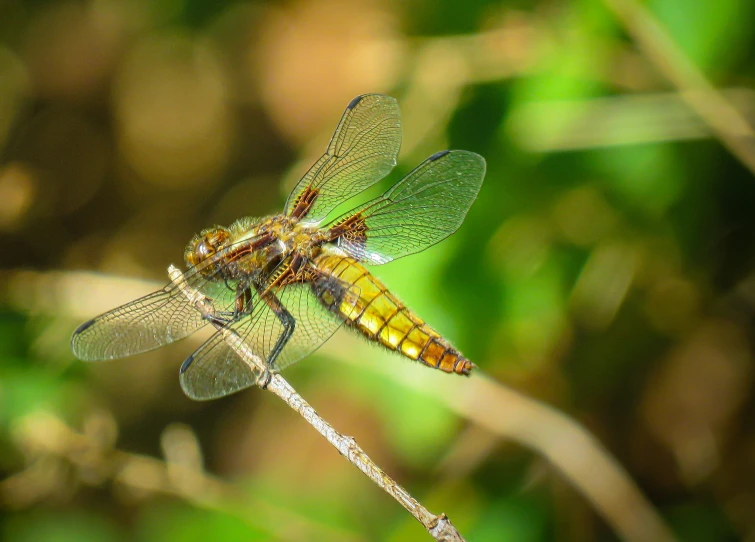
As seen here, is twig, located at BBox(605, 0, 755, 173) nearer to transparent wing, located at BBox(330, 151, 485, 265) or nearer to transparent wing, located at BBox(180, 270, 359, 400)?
transparent wing, located at BBox(330, 151, 485, 265)

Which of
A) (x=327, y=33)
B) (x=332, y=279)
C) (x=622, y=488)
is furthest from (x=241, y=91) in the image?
(x=622, y=488)

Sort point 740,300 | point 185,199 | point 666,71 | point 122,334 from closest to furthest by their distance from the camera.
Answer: point 122,334, point 666,71, point 740,300, point 185,199

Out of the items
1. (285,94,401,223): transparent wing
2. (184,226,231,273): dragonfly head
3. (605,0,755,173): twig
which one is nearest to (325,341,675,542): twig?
(285,94,401,223): transparent wing

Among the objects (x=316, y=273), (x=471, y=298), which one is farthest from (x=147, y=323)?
(x=471, y=298)

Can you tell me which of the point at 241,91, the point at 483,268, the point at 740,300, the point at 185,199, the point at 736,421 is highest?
the point at 241,91

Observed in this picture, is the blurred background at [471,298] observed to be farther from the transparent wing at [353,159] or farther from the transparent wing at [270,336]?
the transparent wing at [270,336]

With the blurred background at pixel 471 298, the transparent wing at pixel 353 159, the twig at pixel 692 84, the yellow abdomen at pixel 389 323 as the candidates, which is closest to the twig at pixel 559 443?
the blurred background at pixel 471 298

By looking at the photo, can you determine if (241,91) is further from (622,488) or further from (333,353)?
(622,488)
